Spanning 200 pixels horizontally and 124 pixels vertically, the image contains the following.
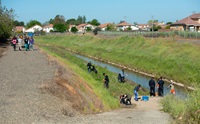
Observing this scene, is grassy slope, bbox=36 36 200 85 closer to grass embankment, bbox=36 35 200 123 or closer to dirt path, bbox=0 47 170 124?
grass embankment, bbox=36 35 200 123

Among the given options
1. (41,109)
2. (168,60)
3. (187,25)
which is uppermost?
(187,25)

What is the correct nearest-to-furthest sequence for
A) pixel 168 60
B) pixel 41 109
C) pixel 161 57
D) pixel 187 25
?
Answer: 1. pixel 41 109
2. pixel 168 60
3. pixel 161 57
4. pixel 187 25

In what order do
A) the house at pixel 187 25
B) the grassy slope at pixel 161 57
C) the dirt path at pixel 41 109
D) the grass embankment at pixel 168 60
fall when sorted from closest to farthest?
1. the dirt path at pixel 41 109
2. the grass embankment at pixel 168 60
3. the grassy slope at pixel 161 57
4. the house at pixel 187 25

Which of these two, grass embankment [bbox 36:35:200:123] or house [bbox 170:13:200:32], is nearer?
grass embankment [bbox 36:35:200:123]

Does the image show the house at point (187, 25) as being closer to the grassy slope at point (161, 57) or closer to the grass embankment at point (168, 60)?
the grass embankment at point (168, 60)

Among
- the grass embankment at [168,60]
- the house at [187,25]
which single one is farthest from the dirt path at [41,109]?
the house at [187,25]

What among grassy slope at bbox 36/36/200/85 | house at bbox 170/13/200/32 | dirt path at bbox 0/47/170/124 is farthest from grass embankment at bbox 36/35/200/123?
house at bbox 170/13/200/32

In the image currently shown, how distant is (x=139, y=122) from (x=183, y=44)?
127ft

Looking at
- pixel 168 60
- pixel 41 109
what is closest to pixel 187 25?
pixel 168 60

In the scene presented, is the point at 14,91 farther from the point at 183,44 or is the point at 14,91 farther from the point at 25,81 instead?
the point at 183,44

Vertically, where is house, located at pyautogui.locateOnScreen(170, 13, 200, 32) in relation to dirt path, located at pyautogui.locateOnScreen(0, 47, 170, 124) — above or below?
above

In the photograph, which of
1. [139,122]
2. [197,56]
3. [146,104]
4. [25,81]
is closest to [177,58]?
[197,56]

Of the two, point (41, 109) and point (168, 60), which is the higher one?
point (41, 109)

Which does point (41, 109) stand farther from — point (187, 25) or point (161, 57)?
point (187, 25)
